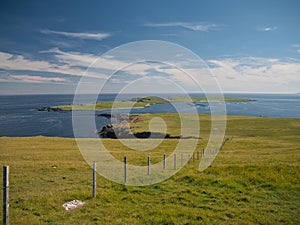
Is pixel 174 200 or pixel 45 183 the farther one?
pixel 45 183

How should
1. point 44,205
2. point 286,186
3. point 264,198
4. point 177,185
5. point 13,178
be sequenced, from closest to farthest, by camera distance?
point 44,205, point 264,198, point 286,186, point 177,185, point 13,178

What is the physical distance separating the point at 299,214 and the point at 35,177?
46.7ft

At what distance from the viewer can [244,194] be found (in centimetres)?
1151

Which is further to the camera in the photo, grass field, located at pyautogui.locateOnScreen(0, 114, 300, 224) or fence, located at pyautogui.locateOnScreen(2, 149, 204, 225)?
fence, located at pyautogui.locateOnScreen(2, 149, 204, 225)

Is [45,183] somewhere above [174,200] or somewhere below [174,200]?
below

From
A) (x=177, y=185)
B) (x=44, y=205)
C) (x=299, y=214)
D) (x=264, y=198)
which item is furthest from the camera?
(x=177, y=185)

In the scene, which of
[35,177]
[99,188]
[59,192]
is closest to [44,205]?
[59,192]

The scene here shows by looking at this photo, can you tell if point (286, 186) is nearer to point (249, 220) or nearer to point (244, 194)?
point (244, 194)

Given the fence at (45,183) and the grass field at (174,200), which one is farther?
the fence at (45,183)

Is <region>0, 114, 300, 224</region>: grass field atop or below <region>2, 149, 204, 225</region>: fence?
atop

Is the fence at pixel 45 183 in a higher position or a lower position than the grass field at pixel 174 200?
lower

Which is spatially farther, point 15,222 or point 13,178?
point 13,178

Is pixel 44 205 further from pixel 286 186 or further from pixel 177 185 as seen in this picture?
pixel 286 186

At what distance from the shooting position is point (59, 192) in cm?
1150
